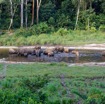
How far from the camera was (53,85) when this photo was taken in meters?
15.3

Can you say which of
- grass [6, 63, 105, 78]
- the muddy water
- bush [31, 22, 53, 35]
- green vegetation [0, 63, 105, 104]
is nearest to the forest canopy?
bush [31, 22, 53, 35]

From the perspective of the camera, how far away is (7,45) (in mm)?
37875

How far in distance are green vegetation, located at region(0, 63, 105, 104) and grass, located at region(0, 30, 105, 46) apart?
16.2m

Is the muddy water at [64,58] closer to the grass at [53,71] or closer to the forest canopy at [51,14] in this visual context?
the grass at [53,71]

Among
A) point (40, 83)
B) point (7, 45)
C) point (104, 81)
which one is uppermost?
point (40, 83)

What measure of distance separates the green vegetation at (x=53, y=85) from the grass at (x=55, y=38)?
1623 centimetres

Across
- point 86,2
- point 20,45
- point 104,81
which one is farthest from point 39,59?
point 86,2

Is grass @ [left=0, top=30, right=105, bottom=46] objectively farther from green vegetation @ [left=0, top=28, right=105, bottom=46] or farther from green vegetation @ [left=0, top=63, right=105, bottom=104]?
green vegetation @ [left=0, top=63, right=105, bottom=104]

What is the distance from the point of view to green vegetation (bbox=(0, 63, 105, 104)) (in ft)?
33.8

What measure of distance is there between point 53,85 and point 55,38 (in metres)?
24.6

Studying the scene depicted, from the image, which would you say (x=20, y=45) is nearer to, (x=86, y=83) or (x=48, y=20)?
(x=48, y=20)

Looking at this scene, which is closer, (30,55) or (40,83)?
(40,83)

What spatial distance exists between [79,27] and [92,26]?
4.74 ft

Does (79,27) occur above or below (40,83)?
below
